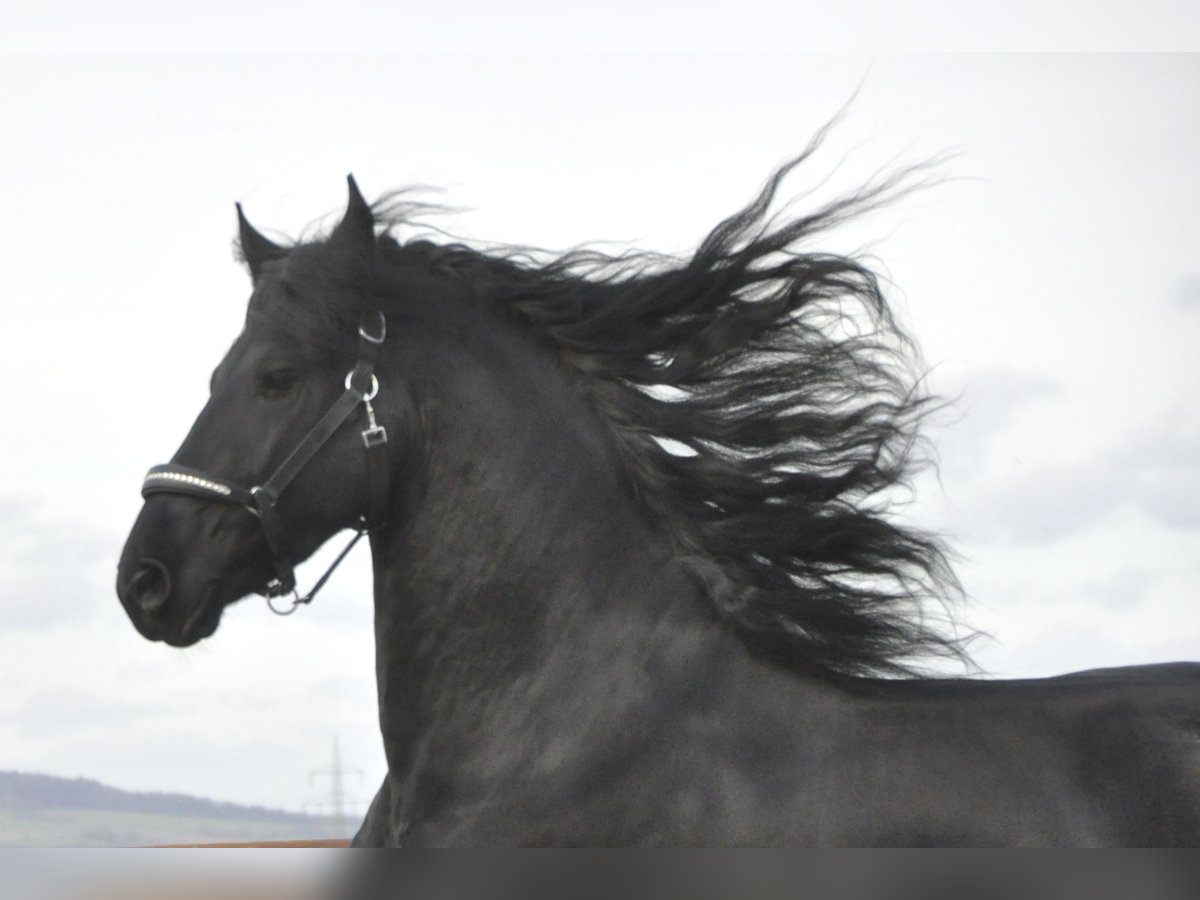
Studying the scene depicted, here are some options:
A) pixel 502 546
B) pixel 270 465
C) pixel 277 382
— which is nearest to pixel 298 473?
pixel 270 465

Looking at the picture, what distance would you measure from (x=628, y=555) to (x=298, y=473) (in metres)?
0.97

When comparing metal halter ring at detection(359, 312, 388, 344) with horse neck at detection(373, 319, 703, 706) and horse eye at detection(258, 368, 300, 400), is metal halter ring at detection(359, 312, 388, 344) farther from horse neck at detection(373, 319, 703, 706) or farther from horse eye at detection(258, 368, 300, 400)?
horse eye at detection(258, 368, 300, 400)

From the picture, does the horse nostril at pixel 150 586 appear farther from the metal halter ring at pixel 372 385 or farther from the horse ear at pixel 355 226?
the horse ear at pixel 355 226

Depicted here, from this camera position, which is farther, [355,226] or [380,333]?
[355,226]

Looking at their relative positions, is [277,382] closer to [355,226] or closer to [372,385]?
Answer: [372,385]

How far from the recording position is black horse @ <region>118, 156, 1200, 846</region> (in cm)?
429

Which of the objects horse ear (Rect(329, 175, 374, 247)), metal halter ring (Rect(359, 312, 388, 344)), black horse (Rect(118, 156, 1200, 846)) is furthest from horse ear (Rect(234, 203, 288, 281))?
metal halter ring (Rect(359, 312, 388, 344))

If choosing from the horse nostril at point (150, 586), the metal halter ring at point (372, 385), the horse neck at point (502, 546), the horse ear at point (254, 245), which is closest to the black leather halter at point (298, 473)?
the metal halter ring at point (372, 385)

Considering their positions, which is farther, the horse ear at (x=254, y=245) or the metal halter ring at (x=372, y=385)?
the horse ear at (x=254, y=245)

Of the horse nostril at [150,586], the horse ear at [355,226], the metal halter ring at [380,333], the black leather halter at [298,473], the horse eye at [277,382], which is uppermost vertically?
the horse ear at [355,226]

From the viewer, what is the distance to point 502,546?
14.9ft

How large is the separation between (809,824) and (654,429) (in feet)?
→ 4.13

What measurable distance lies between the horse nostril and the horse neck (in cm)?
62

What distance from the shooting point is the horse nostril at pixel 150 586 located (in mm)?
4293
